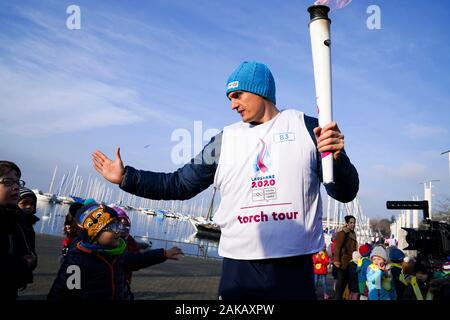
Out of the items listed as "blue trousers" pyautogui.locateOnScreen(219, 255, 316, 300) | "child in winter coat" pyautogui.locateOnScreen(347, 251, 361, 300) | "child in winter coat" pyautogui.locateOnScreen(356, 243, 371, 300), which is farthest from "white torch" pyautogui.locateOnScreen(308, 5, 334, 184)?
"child in winter coat" pyautogui.locateOnScreen(347, 251, 361, 300)

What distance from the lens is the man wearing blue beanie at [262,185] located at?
215 cm

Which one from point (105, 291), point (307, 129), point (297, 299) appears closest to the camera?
point (297, 299)

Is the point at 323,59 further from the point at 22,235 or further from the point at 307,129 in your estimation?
the point at 22,235

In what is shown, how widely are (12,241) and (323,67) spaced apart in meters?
3.21

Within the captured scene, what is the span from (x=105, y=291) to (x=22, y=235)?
104 cm

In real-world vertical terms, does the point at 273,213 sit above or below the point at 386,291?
above

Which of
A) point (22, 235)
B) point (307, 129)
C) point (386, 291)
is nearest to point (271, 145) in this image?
point (307, 129)

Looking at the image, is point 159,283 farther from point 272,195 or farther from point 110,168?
point 272,195

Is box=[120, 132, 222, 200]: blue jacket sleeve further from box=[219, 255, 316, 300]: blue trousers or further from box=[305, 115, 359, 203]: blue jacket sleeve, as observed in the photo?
box=[305, 115, 359, 203]: blue jacket sleeve

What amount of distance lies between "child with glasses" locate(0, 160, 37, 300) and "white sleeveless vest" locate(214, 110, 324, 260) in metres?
2.02

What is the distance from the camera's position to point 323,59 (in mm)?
1856

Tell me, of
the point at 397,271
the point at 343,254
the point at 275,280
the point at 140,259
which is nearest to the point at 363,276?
the point at 397,271

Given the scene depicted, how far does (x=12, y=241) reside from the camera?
3.45 m
